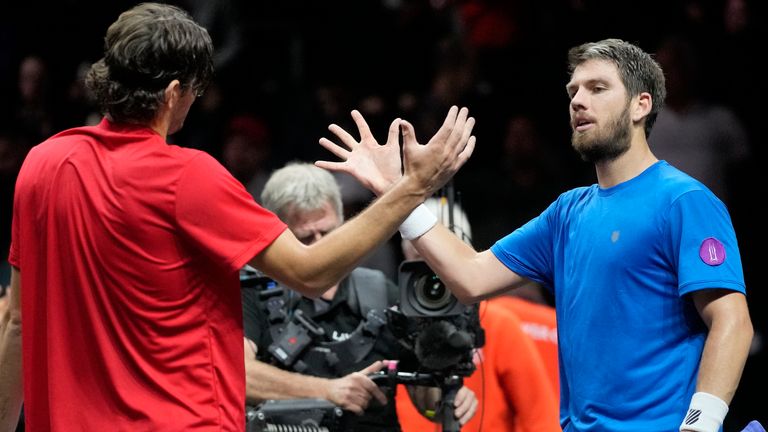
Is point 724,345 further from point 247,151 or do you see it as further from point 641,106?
point 247,151

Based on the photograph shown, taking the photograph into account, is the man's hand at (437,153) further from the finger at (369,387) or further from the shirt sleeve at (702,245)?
the finger at (369,387)

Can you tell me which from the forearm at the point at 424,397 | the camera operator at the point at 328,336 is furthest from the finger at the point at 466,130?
the forearm at the point at 424,397

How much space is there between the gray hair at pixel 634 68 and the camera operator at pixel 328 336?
4.05ft

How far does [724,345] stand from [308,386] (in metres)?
1.61

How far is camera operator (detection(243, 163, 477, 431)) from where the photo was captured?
4180mm

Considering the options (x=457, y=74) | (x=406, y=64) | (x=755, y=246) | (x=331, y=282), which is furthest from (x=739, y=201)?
(x=331, y=282)

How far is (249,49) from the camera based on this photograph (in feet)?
27.4

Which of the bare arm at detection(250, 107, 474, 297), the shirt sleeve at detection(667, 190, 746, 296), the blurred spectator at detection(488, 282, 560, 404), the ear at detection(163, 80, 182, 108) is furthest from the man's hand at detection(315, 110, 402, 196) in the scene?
the blurred spectator at detection(488, 282, 560, 404)

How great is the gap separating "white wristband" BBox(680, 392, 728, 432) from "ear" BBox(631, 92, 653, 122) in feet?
2.82

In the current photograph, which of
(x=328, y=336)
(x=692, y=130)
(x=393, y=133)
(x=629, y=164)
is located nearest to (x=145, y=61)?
(x=393, y=133)

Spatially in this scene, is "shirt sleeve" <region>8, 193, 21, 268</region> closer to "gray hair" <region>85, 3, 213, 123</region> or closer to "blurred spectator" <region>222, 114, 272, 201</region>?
"gray hair" <region>85, 3, 213, 123</region>

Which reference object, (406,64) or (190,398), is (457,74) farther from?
(190,398)

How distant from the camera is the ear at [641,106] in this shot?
11.7 feet

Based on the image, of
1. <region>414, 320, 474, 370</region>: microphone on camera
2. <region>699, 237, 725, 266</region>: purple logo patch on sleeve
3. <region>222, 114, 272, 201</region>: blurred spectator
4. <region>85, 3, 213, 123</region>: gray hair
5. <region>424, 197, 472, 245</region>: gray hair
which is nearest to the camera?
<region>85, 3, 213, 123</region>: gray hair
